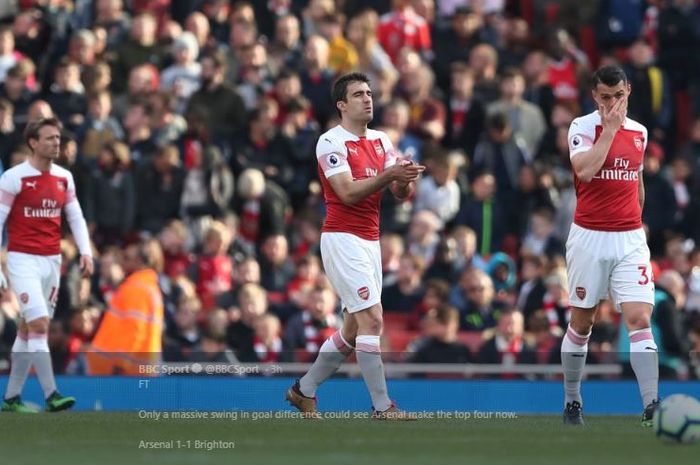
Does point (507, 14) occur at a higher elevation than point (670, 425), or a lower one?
higher

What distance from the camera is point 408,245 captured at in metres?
20.0

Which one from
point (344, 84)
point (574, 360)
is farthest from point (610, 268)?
point (344, 84)

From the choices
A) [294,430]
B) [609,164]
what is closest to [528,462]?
[294,430]

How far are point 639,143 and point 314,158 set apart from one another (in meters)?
8.29

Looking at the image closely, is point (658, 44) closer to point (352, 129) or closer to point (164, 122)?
point (164, 122)

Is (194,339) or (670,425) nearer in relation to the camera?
(670,425)

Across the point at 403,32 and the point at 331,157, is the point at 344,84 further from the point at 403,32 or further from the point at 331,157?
the point at 403,32

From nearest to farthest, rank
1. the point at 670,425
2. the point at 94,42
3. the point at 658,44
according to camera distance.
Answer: the point at 670,425, the point at 94,42, the point at 658,44

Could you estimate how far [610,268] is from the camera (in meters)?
12.9

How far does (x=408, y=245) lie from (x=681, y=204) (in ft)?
10.8

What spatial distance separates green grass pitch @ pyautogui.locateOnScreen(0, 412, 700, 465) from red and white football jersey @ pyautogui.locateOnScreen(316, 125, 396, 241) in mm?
1388

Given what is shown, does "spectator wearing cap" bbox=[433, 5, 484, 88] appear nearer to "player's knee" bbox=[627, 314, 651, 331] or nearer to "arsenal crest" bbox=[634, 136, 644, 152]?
"arsenal crest" bbox=[634, 136, 644, 152]

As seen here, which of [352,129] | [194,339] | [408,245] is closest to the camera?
[352,129]

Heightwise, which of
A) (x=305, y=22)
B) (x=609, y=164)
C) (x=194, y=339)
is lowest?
(x=194, y=339)
